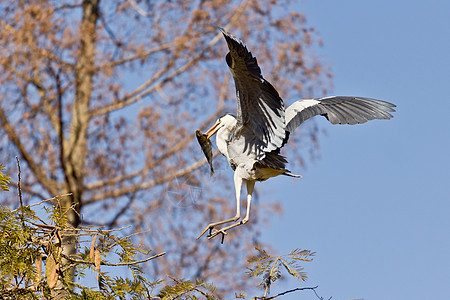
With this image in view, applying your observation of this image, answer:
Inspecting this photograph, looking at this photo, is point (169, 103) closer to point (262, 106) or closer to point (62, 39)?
point (62, 39)

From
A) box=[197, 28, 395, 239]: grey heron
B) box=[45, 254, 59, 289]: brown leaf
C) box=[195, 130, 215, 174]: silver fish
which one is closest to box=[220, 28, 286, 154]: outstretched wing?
box=[197, 28, 395, 239]: grey heron

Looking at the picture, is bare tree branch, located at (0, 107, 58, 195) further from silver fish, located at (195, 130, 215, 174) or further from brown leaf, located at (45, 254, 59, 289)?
brown leaf, located at (45, 254, 59, 289)

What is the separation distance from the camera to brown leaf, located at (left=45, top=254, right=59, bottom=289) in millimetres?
2129

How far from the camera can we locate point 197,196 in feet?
10.3

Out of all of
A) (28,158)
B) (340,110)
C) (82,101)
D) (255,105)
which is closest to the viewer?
(255,105)

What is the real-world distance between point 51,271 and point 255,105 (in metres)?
0.91

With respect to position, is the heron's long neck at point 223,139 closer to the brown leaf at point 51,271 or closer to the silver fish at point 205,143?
the silver fish at point 205,143

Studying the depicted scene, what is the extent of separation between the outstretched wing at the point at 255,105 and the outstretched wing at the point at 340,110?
11.9 inches

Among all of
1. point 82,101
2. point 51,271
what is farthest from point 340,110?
point 82,101

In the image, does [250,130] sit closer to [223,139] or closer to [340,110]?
[223,139]

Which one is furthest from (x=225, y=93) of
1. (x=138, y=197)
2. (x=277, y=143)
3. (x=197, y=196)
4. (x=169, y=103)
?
(x=277, y=143)

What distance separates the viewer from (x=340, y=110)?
2.93 m

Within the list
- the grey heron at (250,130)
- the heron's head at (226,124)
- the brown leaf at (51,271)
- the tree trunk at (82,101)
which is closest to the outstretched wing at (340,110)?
the grey heron at (250,130)

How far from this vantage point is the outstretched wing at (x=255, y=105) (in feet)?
7.52
